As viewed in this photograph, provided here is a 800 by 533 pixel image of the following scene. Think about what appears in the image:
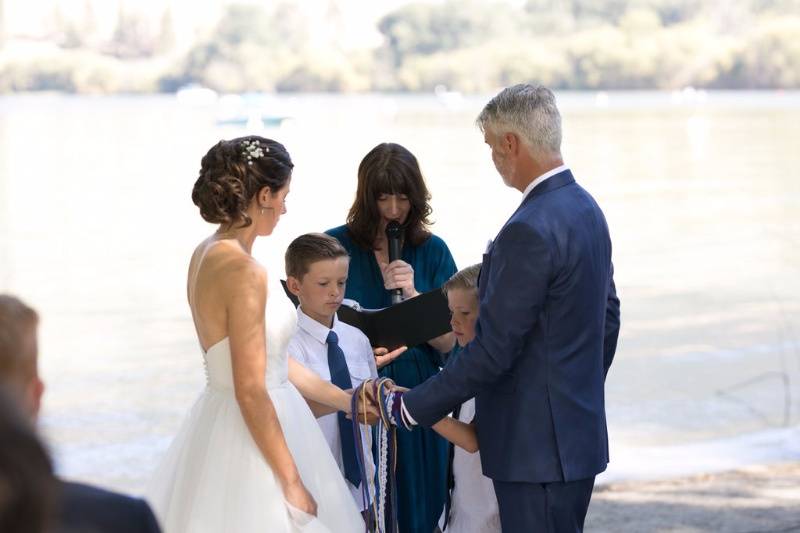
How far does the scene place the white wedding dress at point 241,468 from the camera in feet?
8.85

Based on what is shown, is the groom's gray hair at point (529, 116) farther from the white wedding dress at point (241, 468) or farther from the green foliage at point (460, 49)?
the green foliage at point (460, 49)

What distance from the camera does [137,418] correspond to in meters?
9.89

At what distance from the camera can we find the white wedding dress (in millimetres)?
2697

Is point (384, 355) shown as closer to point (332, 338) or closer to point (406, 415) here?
point (332, 338)

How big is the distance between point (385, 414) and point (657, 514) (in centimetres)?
246

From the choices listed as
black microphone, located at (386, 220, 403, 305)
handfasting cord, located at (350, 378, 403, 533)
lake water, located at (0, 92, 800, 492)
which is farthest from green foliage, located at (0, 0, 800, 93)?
handfasting cord, located at (350, 378, 403, 533)

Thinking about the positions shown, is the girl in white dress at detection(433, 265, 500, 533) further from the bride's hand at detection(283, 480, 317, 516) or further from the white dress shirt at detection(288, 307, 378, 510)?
the bride's hand at detection(283, 480, 317, 516)

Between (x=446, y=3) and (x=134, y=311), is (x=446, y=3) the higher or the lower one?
the higher one

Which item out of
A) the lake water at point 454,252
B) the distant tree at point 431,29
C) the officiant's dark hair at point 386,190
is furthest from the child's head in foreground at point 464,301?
the distant tree at point 431,29

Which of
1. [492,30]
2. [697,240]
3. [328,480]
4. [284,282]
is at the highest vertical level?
[492,30]

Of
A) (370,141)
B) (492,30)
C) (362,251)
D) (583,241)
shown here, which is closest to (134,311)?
(362,251)

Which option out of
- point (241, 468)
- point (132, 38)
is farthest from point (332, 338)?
point (132, 38)

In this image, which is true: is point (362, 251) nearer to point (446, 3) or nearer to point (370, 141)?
point (370, 141)

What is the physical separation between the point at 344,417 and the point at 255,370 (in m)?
0.84
